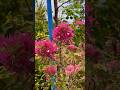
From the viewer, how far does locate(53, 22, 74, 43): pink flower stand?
8.50 feet

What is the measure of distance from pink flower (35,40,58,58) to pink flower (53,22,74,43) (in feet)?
0.38

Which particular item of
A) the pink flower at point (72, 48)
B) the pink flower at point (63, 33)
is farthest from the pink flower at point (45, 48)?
the pink flower at point (72, 48)

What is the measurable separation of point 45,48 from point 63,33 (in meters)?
0.21

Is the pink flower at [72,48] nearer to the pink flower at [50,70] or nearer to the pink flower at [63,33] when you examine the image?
the pink flower at [63,33]

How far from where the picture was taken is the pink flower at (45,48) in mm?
2510

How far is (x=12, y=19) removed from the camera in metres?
1.93

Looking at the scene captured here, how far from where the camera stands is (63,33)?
2.62 m

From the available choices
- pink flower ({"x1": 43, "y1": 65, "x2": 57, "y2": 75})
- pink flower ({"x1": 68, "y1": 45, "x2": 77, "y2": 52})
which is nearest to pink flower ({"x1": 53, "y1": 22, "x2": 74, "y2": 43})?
pink flower ({"x1": 68, "y1": 45, "x2": 77, "y2": 52})

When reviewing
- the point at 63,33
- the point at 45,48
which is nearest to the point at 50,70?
the point at 45,48

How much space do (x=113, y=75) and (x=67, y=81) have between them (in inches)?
36.3

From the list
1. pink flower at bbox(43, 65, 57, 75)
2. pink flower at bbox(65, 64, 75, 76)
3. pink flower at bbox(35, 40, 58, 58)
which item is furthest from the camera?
pink flower at bbox(65, 64, 75, 76)

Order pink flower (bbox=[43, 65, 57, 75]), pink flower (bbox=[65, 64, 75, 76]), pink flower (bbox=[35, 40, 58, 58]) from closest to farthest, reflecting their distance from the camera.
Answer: pink flower (bbox=[35, 40, 58, 58]), pink flower (bbox=[43, 65, 57, 75]), pink flower (bbox=[65, 64, 75, 76])

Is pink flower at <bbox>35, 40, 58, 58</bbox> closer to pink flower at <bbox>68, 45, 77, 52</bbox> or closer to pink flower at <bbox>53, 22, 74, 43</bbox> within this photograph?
pink flower at <bbox>53, 22, 74, 43</bbox>

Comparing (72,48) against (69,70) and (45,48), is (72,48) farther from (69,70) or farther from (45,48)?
(45,48)
